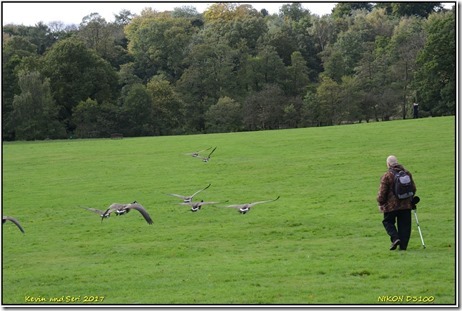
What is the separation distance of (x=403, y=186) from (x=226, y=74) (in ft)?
214

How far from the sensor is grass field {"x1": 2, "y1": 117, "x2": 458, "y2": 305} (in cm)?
1403

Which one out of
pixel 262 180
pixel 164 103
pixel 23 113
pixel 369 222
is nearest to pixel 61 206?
pixel 262 180

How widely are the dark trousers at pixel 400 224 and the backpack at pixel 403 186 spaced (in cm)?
37

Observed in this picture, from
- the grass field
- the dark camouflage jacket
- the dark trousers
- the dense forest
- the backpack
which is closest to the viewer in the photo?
Answer: the grass field

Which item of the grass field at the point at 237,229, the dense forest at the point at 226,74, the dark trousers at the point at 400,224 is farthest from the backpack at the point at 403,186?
the dense forest at the point at 226,74

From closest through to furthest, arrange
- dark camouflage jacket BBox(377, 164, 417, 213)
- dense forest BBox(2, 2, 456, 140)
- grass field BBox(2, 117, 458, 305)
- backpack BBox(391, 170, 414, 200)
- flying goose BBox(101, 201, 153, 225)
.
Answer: grass field BBox(2, 117, 458, 305), backpack BBox(391, 170, 414, 200), dark camouflage jacket BBox(377, 164, 417, 213), flying goose BBox(101, 201, 153, 225), dense forest BBox(2, 2, 456, 140)

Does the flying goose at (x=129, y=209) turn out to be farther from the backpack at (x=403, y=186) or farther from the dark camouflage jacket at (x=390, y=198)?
the backpack at (x=403, y=186)

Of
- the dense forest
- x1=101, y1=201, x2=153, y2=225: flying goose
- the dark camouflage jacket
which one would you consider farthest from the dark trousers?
the dense forest

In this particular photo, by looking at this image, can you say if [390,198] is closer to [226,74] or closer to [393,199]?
[393,199]

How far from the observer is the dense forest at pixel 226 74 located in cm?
6762

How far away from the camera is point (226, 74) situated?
8019 cm

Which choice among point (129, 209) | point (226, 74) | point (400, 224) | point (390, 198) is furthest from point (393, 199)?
point (226, 74)

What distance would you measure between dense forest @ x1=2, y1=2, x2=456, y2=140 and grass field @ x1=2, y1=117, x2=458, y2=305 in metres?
24.2

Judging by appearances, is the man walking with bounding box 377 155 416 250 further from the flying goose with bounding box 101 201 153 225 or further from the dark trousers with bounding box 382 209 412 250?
the flying goose with bounding box 101 201 153 225
